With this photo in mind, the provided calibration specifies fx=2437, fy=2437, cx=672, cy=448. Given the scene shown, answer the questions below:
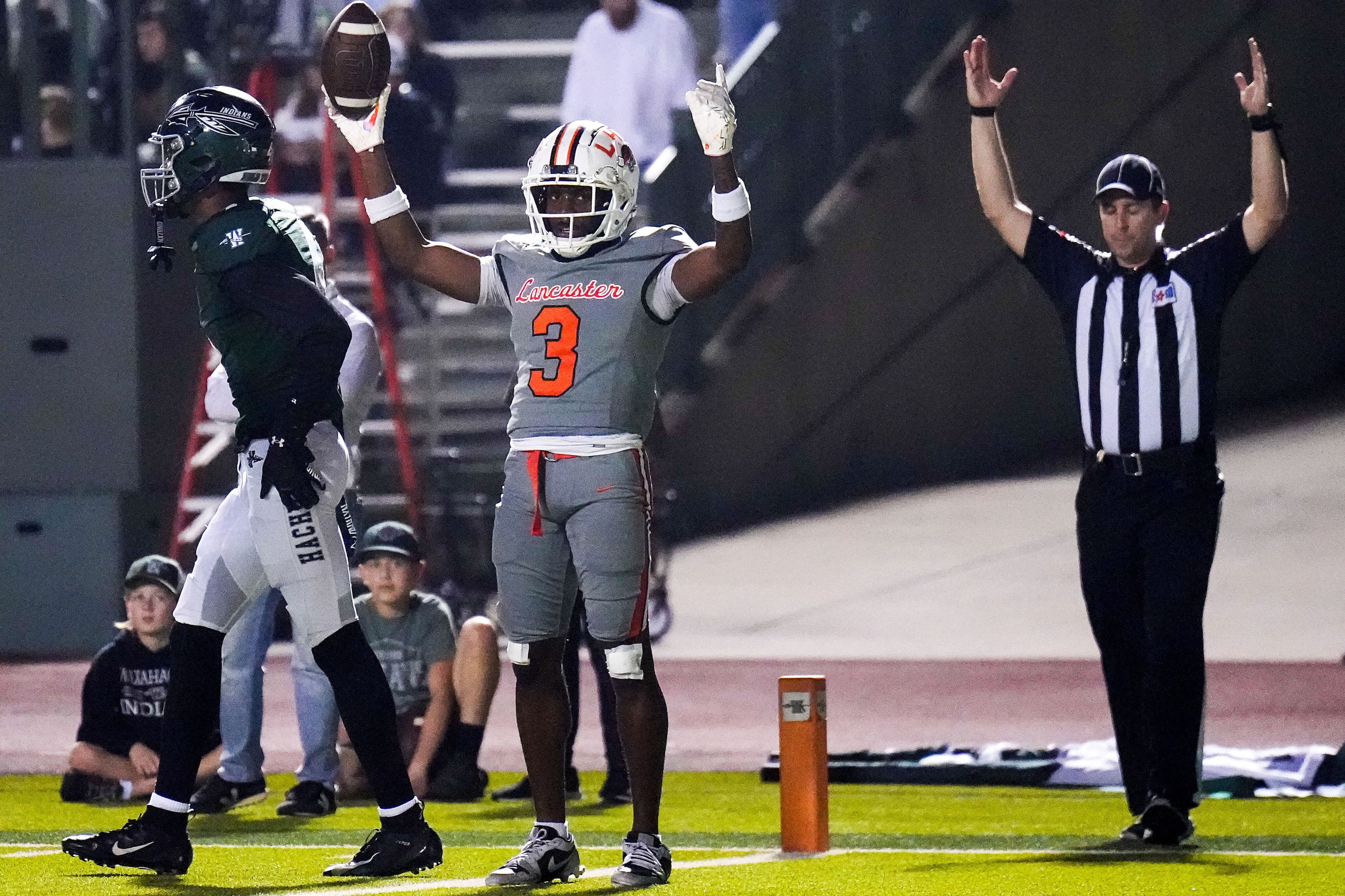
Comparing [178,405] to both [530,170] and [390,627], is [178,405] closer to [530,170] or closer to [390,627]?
[390,627]

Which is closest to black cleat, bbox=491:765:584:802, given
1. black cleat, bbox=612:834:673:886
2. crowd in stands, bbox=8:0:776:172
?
black cleat, bbox=612:834:673:886

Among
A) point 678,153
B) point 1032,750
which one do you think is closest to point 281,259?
point 1032,750

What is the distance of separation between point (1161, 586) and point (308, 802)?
9.28 ft

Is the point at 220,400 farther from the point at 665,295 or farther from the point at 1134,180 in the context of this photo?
the point at 1134,180

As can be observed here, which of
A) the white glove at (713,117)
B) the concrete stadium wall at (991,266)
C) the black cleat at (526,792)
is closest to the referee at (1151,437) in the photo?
the white glove at (713,117)

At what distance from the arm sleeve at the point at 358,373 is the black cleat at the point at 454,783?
1.32m

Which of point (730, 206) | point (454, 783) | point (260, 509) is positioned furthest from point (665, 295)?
point (454, 783)

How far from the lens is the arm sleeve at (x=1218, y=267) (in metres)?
7.20

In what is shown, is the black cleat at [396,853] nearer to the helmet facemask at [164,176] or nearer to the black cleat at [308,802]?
the black cleat at [308,802]

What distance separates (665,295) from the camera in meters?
6.25

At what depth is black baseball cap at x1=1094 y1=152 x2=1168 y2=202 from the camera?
717 cm

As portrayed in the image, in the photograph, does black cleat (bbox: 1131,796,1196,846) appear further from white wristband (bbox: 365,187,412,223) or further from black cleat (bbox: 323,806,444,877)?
white wristband (bbox: 365,187,412,223)

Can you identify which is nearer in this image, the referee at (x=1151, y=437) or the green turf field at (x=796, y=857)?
the green turf field at (x=796, y=857)

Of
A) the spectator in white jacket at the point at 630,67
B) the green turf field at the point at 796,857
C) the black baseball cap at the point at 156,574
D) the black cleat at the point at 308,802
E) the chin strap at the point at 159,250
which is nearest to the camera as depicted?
the green turf field at the point at 796,857
